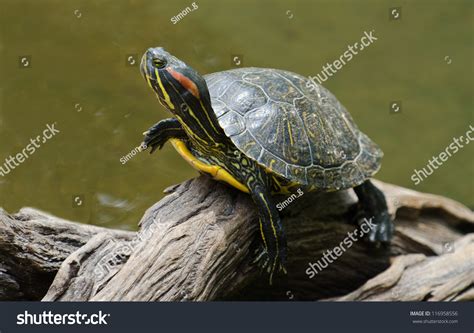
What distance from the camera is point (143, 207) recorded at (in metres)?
4.70

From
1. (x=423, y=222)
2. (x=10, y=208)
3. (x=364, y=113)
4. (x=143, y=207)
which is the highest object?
(x=10, y=208)

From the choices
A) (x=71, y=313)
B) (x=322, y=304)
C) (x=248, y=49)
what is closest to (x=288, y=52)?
(x=248, y=49)

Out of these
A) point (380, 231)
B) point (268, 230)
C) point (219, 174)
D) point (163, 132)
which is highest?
point (163, 132)

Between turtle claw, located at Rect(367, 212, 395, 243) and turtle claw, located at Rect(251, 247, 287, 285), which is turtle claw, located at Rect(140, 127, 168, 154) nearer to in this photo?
turtle claw, located at Rect(251, 247, 287, 285)

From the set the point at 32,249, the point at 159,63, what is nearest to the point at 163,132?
the point at 159,63

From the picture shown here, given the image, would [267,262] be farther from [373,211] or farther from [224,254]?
[373,211]

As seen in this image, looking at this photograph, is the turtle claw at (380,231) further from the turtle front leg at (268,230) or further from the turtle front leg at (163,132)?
the turtle front leg at (163,132)

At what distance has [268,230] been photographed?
2814 millimetres

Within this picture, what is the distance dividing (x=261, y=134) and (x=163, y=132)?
646 millimetres

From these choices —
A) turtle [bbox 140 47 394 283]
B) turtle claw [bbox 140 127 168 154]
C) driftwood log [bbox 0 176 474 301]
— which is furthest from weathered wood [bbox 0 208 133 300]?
turtle [bbox 140 47 394 283]

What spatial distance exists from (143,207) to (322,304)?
91.1 inches

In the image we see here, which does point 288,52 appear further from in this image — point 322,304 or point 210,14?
point 322,304

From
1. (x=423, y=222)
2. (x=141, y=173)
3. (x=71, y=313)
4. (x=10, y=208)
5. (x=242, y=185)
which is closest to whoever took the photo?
(x=71, y=313)

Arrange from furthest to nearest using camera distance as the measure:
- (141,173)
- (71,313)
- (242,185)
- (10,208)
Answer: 1. (141,173)
2. (10,208)
3. (242,185)
4. (71,313)
